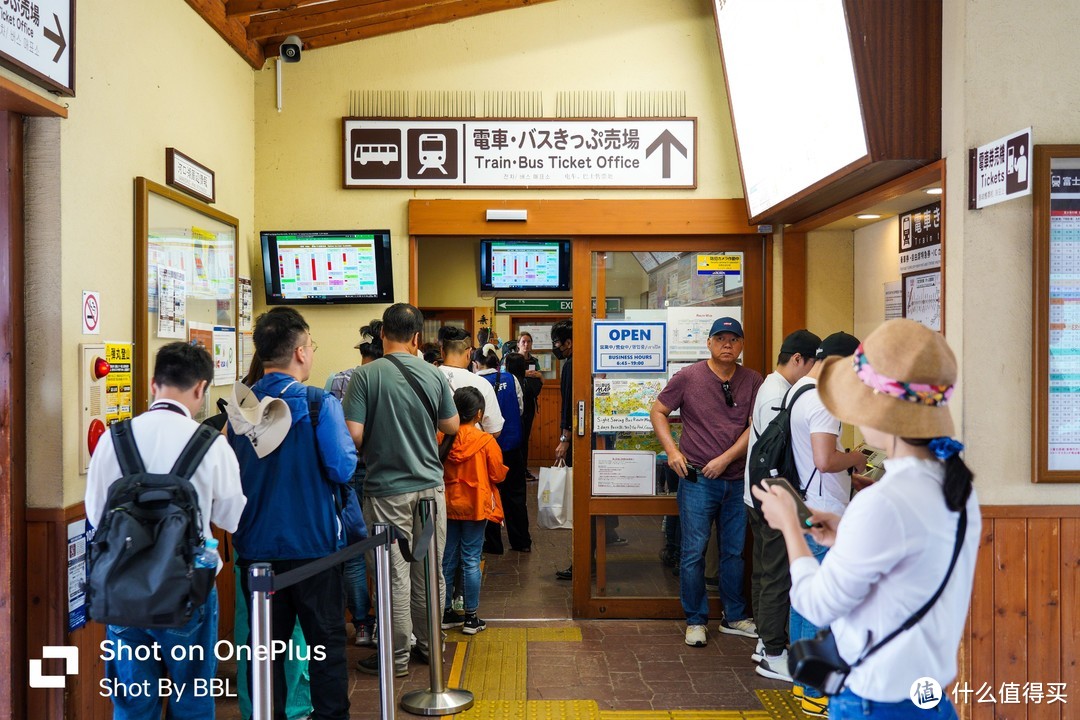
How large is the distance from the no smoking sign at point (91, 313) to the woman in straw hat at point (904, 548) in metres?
2.63

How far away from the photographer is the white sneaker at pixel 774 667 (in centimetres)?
411

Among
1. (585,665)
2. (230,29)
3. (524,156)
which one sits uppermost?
(230,29)

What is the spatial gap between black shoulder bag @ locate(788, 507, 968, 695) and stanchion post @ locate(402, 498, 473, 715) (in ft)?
6.58

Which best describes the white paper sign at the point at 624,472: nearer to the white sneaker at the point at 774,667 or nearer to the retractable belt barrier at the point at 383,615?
the white sneaker at the point at 774,667

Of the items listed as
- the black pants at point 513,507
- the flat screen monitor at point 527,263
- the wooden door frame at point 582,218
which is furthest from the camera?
the black pants at point 513,507

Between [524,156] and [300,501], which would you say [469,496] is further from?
[524,156]

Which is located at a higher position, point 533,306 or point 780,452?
point 533,306

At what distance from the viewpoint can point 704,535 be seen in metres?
4.75

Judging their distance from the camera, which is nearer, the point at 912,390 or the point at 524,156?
the point at 912,390

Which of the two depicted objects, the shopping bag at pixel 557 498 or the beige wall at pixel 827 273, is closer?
the beige wall at pixel 827 273

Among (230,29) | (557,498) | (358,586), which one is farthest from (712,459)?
(230,29)

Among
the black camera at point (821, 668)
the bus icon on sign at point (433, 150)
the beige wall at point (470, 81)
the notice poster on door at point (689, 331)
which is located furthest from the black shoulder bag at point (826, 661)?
the bus icon on sign at point (433, 150)

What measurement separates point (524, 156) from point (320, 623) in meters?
3.01

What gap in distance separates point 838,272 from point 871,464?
50.5 inches
